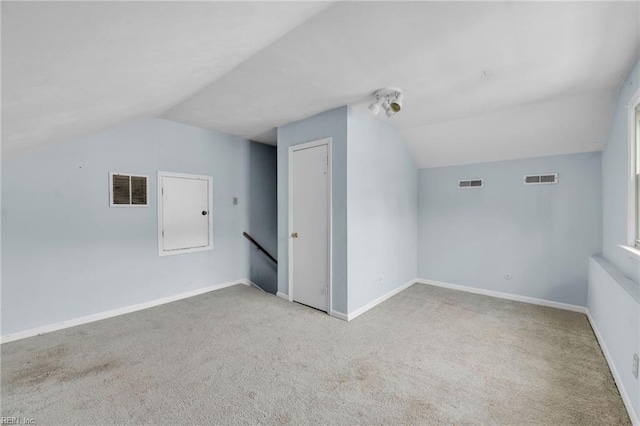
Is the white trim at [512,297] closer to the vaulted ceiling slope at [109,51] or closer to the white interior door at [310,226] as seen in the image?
the white interior door at [310,226]

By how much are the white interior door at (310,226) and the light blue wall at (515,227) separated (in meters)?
2.17

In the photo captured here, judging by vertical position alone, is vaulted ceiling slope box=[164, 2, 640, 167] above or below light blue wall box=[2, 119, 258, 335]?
above

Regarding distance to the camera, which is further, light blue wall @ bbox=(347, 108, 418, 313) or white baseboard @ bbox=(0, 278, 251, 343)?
light blue wall @ bbox=(347, 108, 418, 313)

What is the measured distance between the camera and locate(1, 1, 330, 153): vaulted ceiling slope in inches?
42.4

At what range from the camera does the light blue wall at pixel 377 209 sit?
329cm

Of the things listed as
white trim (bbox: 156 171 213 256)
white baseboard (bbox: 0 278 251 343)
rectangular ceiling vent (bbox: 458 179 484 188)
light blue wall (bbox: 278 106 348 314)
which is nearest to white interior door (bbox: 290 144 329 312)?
Answer: light blue wall (bbox: 278 106 348 314)

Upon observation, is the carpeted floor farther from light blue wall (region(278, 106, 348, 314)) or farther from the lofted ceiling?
the lofted ceiling

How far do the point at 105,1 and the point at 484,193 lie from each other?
4580 mm

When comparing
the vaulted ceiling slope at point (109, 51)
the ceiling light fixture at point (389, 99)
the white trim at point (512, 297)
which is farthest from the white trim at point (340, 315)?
the vaulted ceiling slope at point (109, 51)

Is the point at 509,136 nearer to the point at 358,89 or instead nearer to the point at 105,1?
the point at 358,89

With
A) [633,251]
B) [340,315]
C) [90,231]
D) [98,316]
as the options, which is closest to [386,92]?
[633,251]

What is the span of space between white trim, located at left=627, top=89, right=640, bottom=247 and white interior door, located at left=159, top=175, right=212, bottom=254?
15.2 feet

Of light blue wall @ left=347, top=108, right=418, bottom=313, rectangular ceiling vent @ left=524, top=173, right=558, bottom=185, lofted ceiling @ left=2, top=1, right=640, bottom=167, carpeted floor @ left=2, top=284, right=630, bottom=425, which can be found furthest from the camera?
rectangular ceiling vent @ left=524, top=173, right=558, bottom=185

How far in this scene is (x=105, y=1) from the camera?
1040 mm
